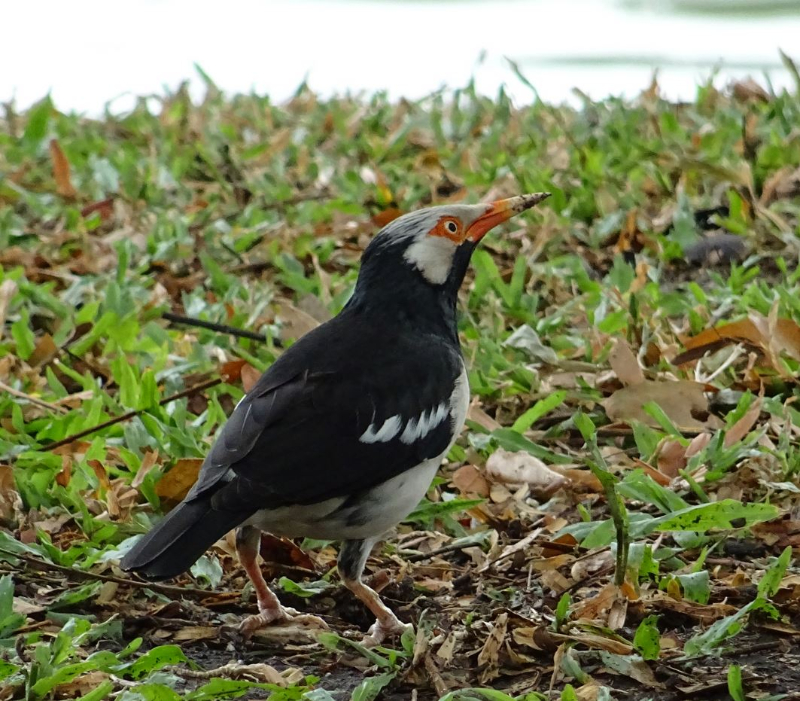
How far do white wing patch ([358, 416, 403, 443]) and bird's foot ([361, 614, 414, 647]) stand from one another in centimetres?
47

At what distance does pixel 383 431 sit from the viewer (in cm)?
375

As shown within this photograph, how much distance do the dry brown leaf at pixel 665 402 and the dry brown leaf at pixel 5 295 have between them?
2593 millimetres

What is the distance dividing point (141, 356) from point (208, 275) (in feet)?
3.41

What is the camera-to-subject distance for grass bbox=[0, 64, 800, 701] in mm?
3451

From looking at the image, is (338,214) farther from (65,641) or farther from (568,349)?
(65,641)

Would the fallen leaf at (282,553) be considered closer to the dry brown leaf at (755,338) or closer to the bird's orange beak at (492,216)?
the bird's orange beak at (492,216)

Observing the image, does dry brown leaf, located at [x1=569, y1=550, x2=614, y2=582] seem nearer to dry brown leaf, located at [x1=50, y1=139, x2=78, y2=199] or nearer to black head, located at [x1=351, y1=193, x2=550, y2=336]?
black head, located at [x1=351, y1=193, x2=550, y2=336]

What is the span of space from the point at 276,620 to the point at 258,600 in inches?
4.2

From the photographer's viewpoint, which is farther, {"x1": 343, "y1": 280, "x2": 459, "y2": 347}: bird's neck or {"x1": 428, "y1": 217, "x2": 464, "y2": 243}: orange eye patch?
{"x1": 428, "y1": 217, "x2": 464, "y2": 243}: orange eye patch

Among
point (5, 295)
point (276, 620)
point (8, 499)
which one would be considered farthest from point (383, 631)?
point (5, 295)

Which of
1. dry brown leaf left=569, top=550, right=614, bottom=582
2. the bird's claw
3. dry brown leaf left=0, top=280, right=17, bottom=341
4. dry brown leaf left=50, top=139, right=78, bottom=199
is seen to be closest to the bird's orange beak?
dry brown leaf left=569, top=550, right=614, bottom=582

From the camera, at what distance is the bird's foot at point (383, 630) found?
3.62m

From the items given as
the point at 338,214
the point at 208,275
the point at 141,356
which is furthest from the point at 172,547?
the point at 338,214

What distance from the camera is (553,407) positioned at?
4.78 m
